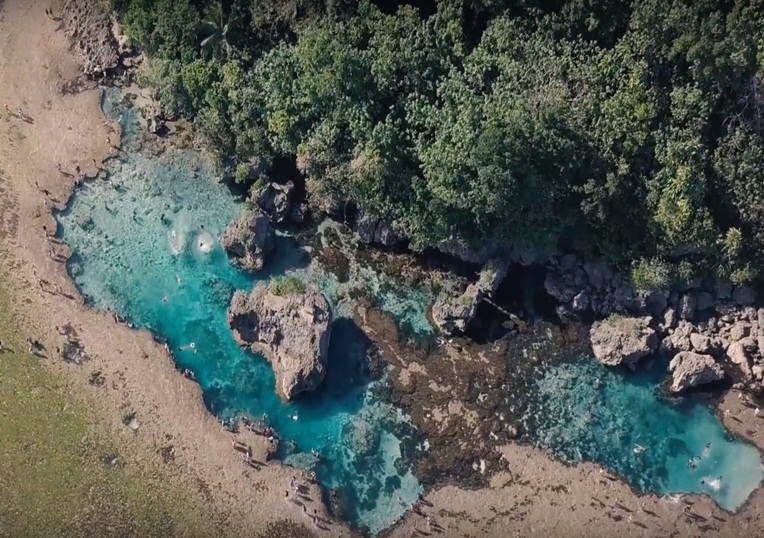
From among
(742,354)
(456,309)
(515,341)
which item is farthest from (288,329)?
(742,354)

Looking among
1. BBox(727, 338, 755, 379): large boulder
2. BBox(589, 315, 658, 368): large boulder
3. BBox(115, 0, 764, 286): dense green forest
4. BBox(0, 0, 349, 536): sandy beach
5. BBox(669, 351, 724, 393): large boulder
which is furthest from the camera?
BBox(727, 338, 755, 379): large boulder

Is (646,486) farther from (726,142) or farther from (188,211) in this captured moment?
(188,211)

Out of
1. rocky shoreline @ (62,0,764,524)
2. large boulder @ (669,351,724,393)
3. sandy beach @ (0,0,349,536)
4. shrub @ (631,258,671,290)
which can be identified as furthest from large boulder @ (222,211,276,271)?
large boulder @ (669,351,724,393)

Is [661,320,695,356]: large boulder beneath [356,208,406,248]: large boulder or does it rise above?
beneath

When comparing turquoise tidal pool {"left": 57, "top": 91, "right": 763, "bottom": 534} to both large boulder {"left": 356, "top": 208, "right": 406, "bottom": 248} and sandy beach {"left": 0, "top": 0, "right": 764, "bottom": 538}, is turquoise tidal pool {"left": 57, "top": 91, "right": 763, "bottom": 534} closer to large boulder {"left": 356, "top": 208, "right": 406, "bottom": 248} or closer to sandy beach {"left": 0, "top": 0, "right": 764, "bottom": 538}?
sandy beach {"left": 0, "top": 0, "right": 764, "bottom": 538}

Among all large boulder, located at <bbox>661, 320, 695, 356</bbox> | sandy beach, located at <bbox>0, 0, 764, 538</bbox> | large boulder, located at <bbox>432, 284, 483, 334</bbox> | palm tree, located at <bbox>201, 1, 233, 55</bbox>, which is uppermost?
palm tree, located at <bbox>201, 1, 233, 55</bbox>

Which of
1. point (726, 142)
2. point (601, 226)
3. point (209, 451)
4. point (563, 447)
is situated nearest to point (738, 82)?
point (726, 142)

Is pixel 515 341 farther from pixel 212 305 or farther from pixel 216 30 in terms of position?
pixel 216 30
